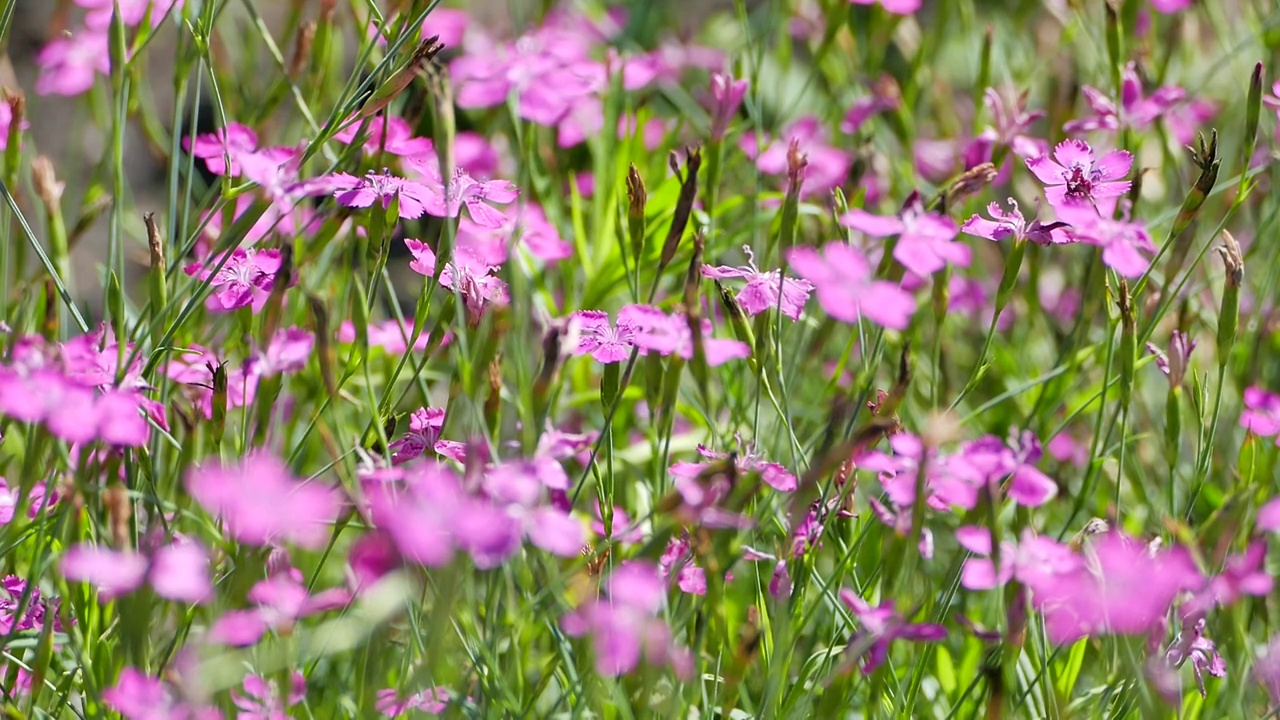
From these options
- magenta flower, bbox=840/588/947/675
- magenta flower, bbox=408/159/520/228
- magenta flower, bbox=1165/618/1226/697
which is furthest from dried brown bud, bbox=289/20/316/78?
magenta flower, bbox=1165/618/1226/697

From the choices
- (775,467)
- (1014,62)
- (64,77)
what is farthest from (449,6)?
(775,467)

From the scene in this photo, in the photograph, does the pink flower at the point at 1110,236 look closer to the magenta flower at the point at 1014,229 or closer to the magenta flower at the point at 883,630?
the magenta flower at the point at 1014,229

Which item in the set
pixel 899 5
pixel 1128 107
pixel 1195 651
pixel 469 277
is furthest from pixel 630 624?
pixel 899 5

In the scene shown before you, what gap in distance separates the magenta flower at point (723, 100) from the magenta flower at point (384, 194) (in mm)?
246

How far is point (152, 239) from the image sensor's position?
54cm

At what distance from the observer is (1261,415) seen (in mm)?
699

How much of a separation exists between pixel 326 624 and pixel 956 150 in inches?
28.8

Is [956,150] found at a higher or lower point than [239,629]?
lower

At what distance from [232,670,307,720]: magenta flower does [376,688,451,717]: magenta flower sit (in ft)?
0.13

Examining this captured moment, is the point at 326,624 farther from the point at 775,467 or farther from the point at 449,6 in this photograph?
the point at 449,6

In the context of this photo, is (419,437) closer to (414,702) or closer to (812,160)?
(414,702)

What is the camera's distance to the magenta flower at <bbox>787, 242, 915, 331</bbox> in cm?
44

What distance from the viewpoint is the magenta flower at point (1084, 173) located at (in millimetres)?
585

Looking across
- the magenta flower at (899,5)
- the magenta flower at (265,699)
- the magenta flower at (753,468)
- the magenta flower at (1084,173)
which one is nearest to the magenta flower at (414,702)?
the magenta flower at (265,699)
